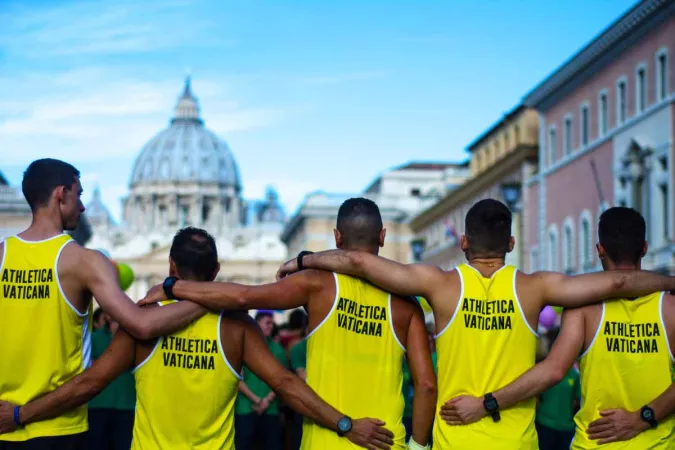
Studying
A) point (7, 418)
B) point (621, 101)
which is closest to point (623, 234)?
point (7, 418)

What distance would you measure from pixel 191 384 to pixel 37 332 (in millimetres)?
793

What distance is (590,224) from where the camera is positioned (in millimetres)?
39781

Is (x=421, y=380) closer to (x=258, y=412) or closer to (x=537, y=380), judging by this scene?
(x=537, y=380)

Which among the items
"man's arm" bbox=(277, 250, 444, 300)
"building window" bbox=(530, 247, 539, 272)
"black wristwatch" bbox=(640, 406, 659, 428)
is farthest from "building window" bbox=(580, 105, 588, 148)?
"man's arm" bbox=(277, 250, 444, 300)

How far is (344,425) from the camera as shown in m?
6.03

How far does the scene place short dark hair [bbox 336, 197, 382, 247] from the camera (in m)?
6.27

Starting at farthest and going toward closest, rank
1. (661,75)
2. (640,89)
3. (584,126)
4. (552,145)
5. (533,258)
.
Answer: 1. (533,258)
2. (552,145)
3. (584,126)
4. (640,89)
5. (661,75)

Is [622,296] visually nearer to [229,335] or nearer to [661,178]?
[229,335]

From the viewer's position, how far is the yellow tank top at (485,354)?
609 centimetres

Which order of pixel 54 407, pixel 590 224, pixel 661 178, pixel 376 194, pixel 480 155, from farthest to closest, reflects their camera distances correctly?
Answer: pixel 376 194 → pixel 480 155 → pixel 590 224 → pixel 661 178 → pixel 54 407

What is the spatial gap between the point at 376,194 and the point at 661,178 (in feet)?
189

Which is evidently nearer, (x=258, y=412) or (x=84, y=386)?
(x=84, y=386)

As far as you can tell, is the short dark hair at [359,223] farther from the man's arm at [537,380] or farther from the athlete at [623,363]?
the athlete at [623,363]

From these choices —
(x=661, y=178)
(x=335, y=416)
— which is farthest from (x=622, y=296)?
(x=661, y=178)
